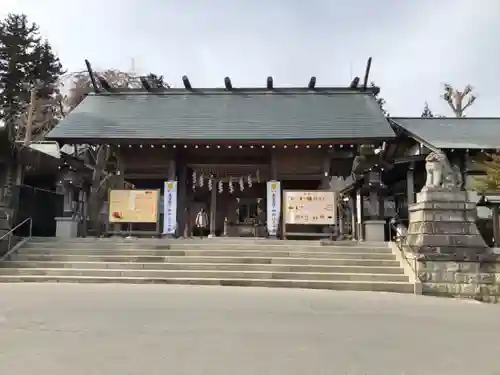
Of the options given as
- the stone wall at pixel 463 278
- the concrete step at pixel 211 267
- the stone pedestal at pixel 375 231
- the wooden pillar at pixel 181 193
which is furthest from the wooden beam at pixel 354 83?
the stone wall at pixel 463 278

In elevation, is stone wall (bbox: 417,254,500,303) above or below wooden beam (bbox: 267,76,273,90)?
below

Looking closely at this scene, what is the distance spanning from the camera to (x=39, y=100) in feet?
89.1

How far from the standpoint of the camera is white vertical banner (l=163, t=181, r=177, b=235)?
1479 centimetres

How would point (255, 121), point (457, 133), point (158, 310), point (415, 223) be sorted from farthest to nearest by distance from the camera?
point (457, 133)
point (255, 121)
point (415, 223)
point (158, 310)

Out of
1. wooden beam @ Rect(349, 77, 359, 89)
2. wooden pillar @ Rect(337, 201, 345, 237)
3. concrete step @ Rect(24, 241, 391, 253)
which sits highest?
wooden beam @ Rect(349, 77, 359, 89)

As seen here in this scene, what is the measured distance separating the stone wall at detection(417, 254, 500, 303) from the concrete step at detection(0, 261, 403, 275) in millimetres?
772

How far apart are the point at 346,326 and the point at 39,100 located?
2637cm

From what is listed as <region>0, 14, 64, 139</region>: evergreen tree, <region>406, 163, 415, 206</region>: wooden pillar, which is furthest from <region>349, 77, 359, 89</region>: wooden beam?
<region>0, 14, 64, 139</region>: evergreen tree

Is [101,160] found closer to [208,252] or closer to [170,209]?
[170,209]

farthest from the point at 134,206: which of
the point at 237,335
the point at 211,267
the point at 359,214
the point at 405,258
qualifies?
the point at 237,335

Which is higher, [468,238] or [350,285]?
[468,238]

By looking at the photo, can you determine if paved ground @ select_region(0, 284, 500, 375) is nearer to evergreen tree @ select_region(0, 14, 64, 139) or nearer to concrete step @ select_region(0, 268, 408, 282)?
concrete step @ select_region(0, 268, 408, 282)

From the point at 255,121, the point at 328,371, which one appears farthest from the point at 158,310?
the point at 255,121

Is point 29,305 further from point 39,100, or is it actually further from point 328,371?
point 39,100
